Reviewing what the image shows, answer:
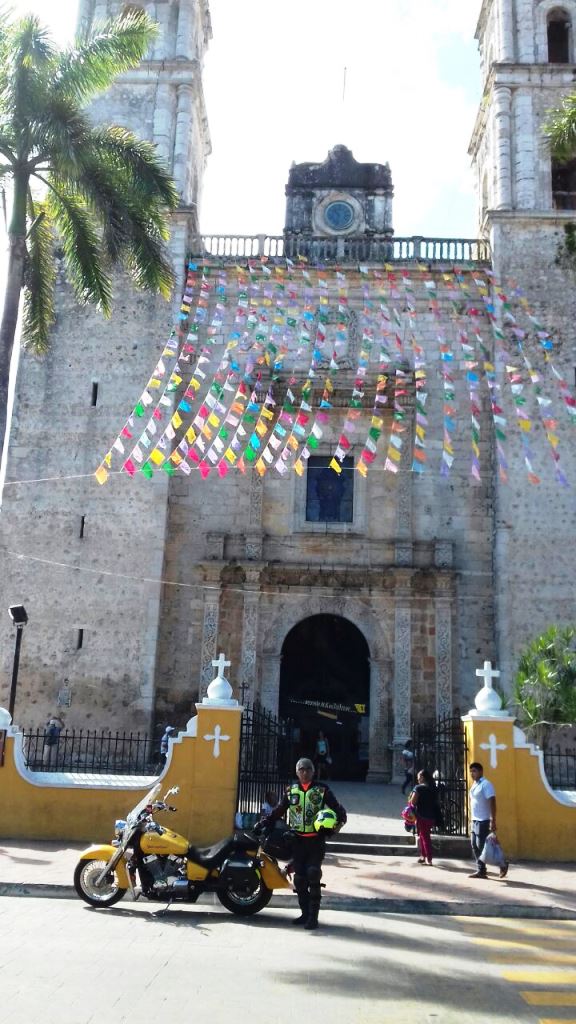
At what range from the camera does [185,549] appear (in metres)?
18.0

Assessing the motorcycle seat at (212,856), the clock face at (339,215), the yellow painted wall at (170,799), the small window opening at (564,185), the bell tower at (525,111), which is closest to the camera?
the motorcycle seat at (212,856)

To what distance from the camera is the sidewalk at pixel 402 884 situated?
800cm

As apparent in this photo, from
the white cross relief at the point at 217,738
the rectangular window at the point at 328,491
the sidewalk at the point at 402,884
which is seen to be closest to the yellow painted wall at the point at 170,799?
the white cross relief at the point at 217,738

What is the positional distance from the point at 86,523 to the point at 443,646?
24.4ft

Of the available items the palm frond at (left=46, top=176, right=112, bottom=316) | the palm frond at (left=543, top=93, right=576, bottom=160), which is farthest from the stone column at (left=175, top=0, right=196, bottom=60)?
the palm frond at (left=543, top=93, right=576, bottom=160)

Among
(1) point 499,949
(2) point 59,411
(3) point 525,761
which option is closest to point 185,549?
(2) point 59,411

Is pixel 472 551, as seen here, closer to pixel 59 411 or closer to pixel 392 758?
pixel 392 758

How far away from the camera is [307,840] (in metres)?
7.07

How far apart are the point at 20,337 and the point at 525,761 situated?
10.6m

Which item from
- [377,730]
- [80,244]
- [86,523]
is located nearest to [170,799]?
[377,730]

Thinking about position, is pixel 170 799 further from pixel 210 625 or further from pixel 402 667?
pixel 402 667

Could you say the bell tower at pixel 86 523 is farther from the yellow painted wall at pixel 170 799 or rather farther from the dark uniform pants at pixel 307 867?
the dark uniform pants at pixel 307 867

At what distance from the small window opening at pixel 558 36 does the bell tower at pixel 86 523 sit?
961cm

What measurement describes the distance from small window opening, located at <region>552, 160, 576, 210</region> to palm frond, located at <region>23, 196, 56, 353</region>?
36.8 ft
